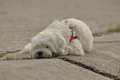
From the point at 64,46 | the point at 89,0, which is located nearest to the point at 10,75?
the point at 64,46

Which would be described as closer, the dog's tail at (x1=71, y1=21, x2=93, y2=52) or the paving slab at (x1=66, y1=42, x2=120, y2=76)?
the paving slab at (x1=66, y1=42, x2=120, y2=76)

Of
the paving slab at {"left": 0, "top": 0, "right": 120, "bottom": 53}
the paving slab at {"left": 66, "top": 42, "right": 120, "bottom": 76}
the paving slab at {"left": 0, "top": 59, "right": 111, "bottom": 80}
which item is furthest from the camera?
the paving slab at {"left": 0, "top": 0, "right": 120, "bottom": 53}

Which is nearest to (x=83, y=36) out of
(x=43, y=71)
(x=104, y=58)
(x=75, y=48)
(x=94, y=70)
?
(x=75, y=48)

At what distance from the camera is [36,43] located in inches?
294

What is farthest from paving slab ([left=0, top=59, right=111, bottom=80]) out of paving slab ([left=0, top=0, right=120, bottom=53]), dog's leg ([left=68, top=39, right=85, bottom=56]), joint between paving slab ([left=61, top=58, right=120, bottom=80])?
paving slab ([left=0, top=0, right=120, bottom=53])

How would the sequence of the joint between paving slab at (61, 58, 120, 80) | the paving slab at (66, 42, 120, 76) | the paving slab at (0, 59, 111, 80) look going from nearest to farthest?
1. the paving slab at (0, 59, 111, 80)
2. the joint between paving slab at (61, 58, 120, 80)
3. the paving slab at (66, 42, 120, 76)

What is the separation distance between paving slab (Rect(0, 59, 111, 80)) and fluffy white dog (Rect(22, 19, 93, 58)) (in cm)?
48

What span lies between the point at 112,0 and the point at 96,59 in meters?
25.2

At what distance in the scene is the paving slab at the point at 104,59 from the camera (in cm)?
712

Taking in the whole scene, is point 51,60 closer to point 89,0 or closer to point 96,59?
point 96,59

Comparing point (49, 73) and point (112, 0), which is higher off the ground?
point (112, 0)

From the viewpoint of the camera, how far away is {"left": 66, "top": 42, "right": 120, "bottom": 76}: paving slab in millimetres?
7121

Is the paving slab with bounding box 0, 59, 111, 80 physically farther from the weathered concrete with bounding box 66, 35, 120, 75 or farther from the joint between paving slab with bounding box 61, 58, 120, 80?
the weathered concrete with bounding box 66, 35, 120, 75

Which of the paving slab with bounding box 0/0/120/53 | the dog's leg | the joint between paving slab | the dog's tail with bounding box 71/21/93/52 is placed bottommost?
the joint between paving slab
